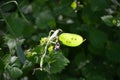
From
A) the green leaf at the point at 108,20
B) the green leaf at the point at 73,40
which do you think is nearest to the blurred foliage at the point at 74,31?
the green leaf at the point at 108,20

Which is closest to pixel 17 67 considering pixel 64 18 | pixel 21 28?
pixel 21 28

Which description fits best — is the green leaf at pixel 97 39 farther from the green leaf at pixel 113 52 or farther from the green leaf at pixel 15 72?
the green leaf at pixel 15 72

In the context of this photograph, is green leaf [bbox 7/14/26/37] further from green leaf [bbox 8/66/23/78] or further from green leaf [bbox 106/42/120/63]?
green leaf [bbox 106/42/120/63]

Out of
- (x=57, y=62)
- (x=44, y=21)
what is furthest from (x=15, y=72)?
(x=44, y=21)

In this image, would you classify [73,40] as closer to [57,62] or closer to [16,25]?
[57,62]

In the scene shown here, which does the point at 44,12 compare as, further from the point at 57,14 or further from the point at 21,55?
the point at 21,55

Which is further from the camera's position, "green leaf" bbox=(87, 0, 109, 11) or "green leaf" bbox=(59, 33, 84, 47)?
"green leaf" bbox=(87, 0, 109, 11)

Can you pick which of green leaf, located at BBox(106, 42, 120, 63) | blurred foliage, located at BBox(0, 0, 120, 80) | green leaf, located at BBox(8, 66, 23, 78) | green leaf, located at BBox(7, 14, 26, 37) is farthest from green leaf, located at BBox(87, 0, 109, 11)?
green leaf, located at BBox(8, 66, 23, 78)

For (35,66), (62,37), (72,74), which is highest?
(62,37)
